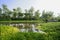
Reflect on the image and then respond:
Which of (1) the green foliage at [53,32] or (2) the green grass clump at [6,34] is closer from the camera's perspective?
(2) the green grass clump at [6,34]

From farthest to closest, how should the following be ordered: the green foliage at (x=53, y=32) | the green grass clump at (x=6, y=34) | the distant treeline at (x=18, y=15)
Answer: the distant treeline at (x=18, y=15) < the green foliage at (x=53, y=32) < the green grass clump at (x=6, y=34)

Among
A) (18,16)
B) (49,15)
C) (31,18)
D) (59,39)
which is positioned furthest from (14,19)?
(59,39)

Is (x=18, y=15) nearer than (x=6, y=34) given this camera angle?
No

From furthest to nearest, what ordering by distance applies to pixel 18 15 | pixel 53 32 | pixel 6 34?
pixel 18 15, pixel 53 32, pixel 6 34

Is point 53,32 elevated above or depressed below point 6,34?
below

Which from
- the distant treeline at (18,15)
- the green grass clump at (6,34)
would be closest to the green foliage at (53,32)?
the green grass clump at (6,34)

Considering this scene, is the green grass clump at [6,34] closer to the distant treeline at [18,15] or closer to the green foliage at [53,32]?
the green foliage at [53,32]

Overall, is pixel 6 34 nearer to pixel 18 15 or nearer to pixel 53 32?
pixel 53 32

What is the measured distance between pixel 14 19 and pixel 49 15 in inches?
446

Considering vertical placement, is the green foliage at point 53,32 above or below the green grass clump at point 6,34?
below

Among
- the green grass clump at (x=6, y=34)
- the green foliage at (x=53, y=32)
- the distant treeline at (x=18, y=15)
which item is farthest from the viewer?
the distant treeline at (x=18, y=15)

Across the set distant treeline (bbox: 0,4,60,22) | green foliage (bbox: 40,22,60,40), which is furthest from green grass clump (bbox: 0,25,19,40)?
distant treeline (bbox: 0,4,60,22)

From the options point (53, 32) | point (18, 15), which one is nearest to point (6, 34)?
point (53, 32)

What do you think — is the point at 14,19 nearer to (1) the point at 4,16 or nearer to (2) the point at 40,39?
(1) the point at 4,16
